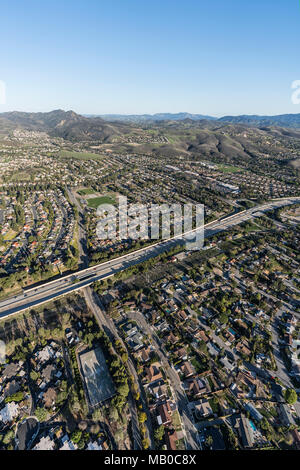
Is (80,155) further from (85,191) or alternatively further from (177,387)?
(177,387)

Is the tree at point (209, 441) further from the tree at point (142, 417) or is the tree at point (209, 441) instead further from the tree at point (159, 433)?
the tree at point (142, 417)

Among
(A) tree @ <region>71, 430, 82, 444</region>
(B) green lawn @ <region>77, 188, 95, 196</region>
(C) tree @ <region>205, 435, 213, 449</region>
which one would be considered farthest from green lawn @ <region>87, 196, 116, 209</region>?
(C) tree @ <region>205, 435, 213, 449</region>

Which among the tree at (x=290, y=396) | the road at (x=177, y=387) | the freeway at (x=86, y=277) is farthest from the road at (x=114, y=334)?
the tree at (x=290, y=396)

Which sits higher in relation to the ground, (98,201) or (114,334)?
(98,201)

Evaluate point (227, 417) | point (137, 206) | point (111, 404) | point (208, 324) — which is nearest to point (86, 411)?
point (111, 404)

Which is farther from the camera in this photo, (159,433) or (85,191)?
(85,191)

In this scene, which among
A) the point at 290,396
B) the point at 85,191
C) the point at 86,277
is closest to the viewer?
the point at 290,396

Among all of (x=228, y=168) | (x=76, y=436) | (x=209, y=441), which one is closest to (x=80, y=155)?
(x=228, y=168)
